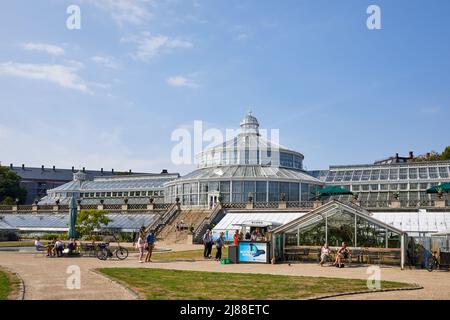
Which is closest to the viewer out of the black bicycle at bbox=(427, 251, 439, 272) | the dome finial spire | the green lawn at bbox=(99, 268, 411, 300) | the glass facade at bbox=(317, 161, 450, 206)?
the green lawn at bbox=(99, 268, 411, 300)

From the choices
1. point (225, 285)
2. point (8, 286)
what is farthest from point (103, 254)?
point (225, 285)

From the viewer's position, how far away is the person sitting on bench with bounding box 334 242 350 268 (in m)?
25.7

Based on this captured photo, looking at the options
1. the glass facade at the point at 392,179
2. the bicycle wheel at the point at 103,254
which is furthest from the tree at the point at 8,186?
the bicycle wheel at the point at 103,254

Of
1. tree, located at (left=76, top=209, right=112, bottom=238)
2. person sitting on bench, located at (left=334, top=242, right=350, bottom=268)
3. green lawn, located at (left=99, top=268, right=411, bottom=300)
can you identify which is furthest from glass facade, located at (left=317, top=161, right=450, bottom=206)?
green lawn, located at (left=99, top=268, right=411, bottom=300)

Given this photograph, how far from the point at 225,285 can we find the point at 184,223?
34.3 meters

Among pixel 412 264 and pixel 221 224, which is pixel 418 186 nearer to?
pixel 221 224

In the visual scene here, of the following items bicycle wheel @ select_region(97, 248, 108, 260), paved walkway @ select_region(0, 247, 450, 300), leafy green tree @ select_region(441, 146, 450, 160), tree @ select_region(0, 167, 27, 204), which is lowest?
paved walkway @ select_region(0, 247, 450, 300)

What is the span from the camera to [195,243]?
45625mm

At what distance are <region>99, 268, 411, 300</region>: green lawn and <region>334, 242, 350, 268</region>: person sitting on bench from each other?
6224 mm

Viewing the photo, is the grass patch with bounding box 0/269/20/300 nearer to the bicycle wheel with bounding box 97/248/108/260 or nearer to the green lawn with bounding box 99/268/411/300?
the green lawn with bounding box 99/268/411/300

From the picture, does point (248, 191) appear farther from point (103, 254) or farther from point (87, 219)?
point (103, 254)
